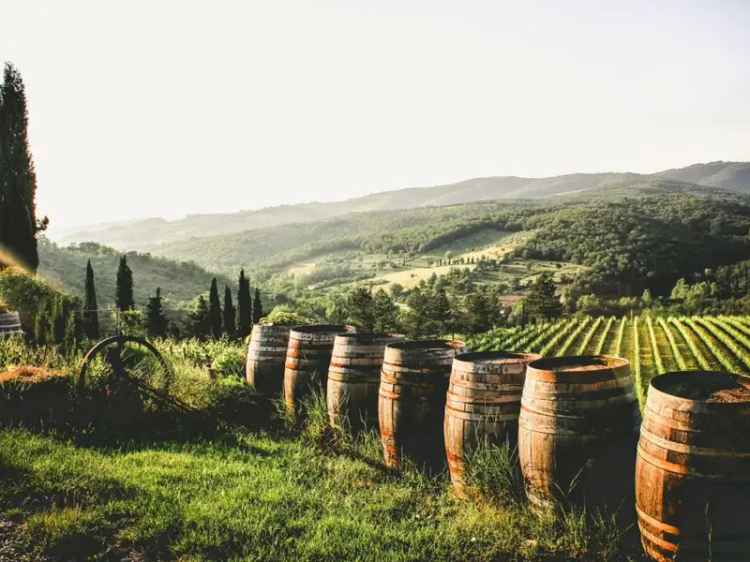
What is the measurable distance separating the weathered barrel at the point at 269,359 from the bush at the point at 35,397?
7.06 ft

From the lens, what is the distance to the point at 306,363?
23.6ft

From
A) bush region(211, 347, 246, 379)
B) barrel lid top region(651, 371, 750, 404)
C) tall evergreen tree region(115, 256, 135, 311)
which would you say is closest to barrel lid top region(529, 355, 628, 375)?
barrel lid top region(651, 371, 750, 404)

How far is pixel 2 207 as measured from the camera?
33562 millimetres

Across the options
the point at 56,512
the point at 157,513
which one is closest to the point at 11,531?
the point at 56,512

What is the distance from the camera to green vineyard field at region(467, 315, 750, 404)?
51062 mm

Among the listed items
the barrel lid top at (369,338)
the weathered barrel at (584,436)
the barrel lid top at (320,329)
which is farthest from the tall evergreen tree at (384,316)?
the weathered barrel at (584,436)

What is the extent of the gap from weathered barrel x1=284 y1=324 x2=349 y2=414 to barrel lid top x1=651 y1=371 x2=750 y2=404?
392 cm

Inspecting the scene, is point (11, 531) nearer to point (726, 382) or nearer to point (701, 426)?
point (701, 426)

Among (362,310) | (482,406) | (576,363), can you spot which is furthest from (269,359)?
(362,310)

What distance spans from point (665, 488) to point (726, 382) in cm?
85

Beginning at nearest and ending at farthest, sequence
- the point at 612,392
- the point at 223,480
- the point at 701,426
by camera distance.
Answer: the point at 701,426 → the point at 612,392 → the point at 223,480

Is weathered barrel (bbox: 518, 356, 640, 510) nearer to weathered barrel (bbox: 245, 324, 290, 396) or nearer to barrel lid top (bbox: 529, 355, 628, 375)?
barrel lid top (bbox: 529, 355, 628, 375)

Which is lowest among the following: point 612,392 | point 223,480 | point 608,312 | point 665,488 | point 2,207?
point 608,312

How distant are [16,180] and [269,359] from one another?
32669 millimetres
